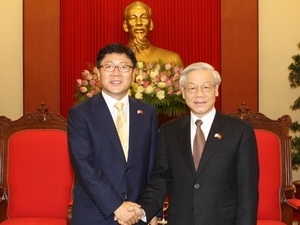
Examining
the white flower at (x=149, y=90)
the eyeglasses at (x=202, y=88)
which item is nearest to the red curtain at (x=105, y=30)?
the white flower at (x=149, y=90)

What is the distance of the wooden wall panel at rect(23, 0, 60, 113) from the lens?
5.98 meters

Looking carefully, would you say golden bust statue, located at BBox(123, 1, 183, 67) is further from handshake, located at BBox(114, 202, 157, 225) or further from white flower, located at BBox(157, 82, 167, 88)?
handshake, located at BBox(114, 202, 157, 225)

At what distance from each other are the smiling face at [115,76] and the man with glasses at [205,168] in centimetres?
24

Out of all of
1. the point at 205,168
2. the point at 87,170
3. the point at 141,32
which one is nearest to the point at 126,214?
the point at 87,170

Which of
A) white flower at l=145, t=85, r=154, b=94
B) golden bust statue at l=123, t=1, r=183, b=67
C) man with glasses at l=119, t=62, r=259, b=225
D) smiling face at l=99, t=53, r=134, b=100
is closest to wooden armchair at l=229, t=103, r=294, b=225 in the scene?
white flower at l=145, t=85, r=154, b=94

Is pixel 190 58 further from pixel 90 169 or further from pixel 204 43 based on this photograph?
pixel 90 169

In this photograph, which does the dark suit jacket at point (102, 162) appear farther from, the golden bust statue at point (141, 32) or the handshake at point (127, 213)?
the golden bust statue at point (141, 32)

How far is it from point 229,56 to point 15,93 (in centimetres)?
211

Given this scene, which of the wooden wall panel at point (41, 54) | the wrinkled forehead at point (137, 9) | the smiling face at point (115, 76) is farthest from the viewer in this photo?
the wooden wall panel at point (41, 54)

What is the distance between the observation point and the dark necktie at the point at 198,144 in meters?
2.52

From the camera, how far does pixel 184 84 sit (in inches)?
102

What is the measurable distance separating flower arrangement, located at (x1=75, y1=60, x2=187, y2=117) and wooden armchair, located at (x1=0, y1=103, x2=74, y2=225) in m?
0.34

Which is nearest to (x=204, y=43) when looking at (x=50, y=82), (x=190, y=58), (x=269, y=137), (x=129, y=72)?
(x=190, y=58)

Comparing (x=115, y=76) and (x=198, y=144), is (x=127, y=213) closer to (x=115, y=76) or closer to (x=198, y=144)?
(x=198, y=144)
